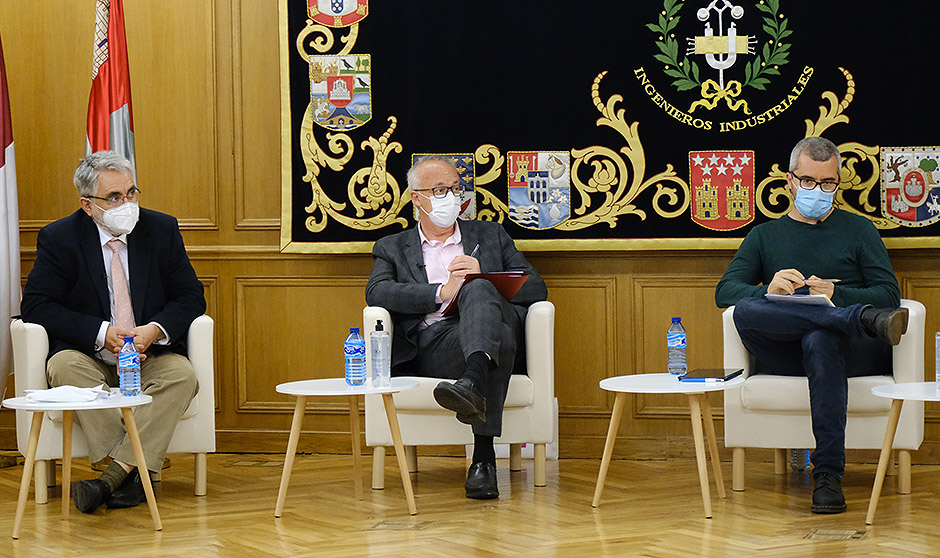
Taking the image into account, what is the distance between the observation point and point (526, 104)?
180 inches

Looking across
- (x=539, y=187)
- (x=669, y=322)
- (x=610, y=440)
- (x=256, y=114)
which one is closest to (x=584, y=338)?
(x=669, y=322)

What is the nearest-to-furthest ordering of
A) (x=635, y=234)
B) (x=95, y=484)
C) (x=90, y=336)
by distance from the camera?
(x=95, y=484) → (x=90, y=336) → (x=635, y=234)

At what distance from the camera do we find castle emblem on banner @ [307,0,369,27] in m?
4.66

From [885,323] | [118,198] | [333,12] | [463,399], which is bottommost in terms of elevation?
[463,399]

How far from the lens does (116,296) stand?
4.01 meters

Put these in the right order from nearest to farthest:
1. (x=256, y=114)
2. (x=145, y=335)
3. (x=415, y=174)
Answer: (x=145, y=335) < (x=415, y=174) < (x=256, y=114)

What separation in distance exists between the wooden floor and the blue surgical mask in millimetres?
981

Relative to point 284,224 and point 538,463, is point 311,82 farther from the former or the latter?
point 538,463

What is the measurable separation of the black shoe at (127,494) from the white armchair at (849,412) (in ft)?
6.76

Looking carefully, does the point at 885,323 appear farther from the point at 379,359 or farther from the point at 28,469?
the point at 28,469

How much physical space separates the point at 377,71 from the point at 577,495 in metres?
1.99

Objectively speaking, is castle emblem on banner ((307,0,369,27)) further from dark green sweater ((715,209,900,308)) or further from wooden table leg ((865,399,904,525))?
wooden table leg ((865,399,904,525))

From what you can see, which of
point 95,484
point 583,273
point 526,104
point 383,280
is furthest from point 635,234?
point 95,484

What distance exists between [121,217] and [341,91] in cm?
116
